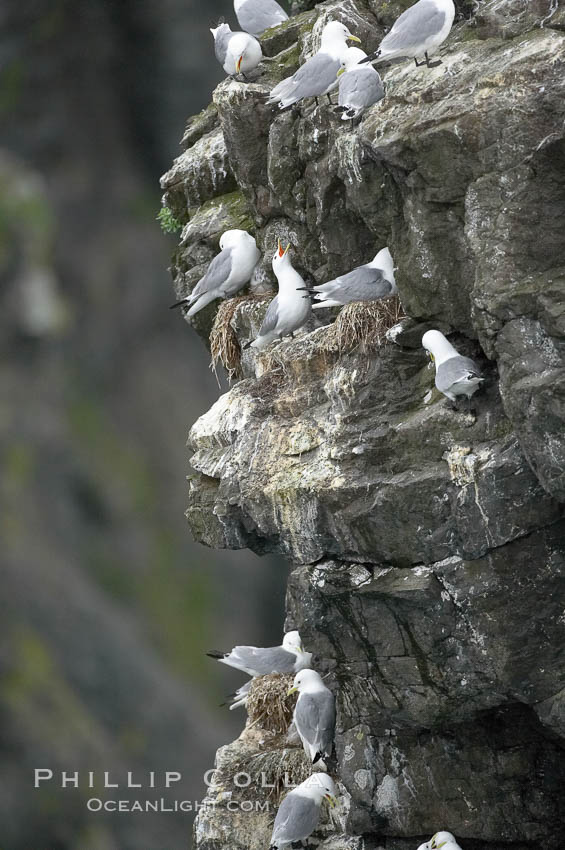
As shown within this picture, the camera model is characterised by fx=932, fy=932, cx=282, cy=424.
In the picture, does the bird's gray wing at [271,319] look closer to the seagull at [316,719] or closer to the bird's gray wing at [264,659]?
the seagull at [316,719]

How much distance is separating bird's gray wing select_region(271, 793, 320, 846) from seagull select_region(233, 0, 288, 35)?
565cm

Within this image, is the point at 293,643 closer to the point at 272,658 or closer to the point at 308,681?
the point at 272,658

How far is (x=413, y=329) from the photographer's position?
17.2 ft

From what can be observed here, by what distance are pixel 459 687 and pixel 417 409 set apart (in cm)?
154

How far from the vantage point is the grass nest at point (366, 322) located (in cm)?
551

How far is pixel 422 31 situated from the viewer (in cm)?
463

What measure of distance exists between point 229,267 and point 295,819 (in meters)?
3.73

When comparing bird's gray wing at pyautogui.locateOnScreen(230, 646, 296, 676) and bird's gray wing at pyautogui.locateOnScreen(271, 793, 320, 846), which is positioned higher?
bird's gray wing at pyautogui.locateOnScreen(230, 646, 296, 676)

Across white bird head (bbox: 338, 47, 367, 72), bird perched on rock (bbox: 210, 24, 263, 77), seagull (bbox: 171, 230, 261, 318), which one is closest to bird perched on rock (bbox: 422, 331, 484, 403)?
white bird head (bbox: 338, 47, 367, 72)

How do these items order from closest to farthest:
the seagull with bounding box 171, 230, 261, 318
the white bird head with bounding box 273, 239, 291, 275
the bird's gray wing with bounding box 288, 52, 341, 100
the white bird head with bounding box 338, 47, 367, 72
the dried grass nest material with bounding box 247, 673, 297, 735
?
1. the white bird head with bounding box 338, 47, 367, 72
2. the bird's gray wing with bounding box 288, 52, 341, 100
3. the white bird head with bounding box 273, 239, 291, 275
4. the seagull with bounding box 171, 230, 261, 318
5. the dried grass nest material with bounding box 247, 673, 297, 735

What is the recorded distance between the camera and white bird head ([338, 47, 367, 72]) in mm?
5281

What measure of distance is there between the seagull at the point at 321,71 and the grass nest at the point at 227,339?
1677mm

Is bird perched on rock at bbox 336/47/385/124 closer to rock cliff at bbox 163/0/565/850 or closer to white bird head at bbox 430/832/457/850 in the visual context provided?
rock cliff at bbox 163/0/565/850

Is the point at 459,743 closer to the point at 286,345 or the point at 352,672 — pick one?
the point at 352,672
